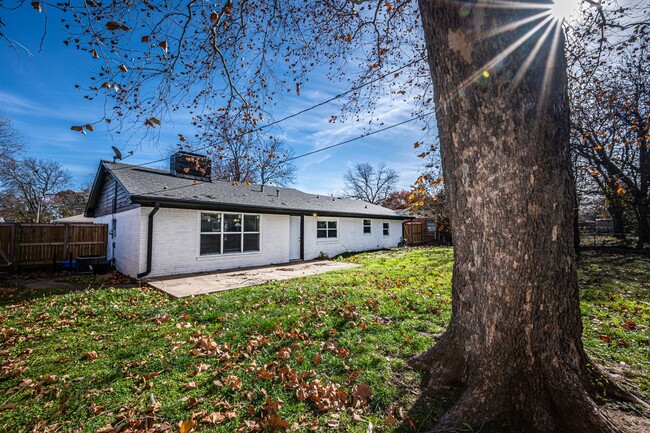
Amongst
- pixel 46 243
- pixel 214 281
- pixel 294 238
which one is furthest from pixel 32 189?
pixel 214 281

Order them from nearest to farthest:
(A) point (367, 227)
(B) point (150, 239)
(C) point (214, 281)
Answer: (C) point (214, 281) → (B) point (150, 239) → (A) point (367, 227)

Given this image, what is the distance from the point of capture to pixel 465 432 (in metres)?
1.95

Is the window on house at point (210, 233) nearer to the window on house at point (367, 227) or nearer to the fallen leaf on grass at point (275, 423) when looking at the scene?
the fallen leaf on grass at point (275, 423)

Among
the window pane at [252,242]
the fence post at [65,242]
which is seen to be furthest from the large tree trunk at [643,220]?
the fence post at [65,242]

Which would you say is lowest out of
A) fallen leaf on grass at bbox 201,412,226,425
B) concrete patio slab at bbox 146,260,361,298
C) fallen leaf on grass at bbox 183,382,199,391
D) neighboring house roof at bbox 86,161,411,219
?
fallen leaf on grass at bbox 201,412,226,425

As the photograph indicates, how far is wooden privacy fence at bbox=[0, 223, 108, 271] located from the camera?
10.2 metres

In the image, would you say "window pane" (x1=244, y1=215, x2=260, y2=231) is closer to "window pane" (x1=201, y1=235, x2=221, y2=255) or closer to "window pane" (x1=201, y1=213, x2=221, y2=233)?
"window pane" (x1=201, y1=213, x2=221, y2=233)

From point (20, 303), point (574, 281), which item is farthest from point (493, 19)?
point (20, 303)

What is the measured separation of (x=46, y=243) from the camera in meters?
11.0

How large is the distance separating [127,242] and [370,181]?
39382mm

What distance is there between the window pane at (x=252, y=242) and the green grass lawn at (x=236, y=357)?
547cm

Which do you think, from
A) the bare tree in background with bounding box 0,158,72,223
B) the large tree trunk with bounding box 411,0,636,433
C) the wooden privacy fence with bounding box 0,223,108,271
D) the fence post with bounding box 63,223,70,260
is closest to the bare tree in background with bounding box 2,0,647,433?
the large tree trunk with bounding box 411,0,636,433

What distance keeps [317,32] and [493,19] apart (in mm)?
4359

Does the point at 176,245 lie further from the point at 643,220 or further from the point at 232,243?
the point at 643,220
